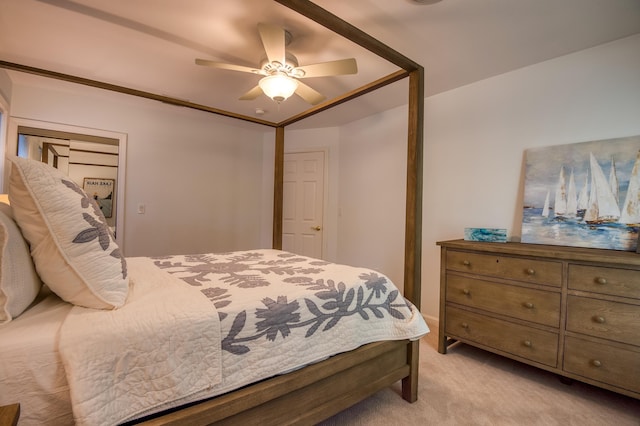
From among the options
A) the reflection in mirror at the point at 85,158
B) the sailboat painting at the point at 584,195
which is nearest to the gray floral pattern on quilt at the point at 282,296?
the sailboat painting at the point at 584,195

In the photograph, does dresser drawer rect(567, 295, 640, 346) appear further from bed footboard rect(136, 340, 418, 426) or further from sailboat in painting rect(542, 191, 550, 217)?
bed footboard rect(136, 340, 418, 426)

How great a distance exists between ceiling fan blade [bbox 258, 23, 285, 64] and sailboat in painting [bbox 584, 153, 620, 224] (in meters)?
2.24

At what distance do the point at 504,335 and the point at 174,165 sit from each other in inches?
148

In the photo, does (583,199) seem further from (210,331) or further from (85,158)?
(85,158)

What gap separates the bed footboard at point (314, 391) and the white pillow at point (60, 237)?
1.51 feet

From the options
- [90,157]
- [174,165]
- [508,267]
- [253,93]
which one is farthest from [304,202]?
[508,267]

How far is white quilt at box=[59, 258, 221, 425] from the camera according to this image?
0.79 meters

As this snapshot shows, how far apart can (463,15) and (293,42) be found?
42.8 inches

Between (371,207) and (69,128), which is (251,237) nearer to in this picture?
Result: (371,207)

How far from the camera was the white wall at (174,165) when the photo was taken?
294 centimetres

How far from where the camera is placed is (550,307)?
5.96 ft

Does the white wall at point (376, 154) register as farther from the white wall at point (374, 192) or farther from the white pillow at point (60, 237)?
the white pillow at point (60, 237)

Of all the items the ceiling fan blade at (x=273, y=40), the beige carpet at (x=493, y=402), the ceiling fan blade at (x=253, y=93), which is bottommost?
the beige carpet at (x=493, y=402)

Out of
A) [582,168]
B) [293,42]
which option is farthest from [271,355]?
[582,168]
